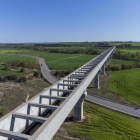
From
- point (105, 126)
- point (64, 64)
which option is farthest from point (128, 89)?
point (64, 64)

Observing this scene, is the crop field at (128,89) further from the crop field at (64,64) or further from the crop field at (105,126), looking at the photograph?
the crop field at (64,64)

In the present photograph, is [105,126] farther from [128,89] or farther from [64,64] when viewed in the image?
[64,64]

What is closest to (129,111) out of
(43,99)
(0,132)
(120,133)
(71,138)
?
(120,133)

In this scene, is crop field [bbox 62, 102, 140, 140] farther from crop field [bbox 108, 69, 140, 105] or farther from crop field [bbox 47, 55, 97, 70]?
crop field [bbox 47, 55, 97, 70]

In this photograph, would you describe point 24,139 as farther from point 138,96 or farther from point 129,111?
point 138,96

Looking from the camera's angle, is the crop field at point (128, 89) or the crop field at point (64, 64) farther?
the crop field at point (64, 64)

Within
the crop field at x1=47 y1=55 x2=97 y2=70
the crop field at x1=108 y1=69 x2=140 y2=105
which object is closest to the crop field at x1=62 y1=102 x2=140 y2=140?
the crop field at x1=108 y1=69 x2=140 y2=105

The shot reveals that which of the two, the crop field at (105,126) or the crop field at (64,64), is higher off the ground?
Result: the crop field at (64,64)

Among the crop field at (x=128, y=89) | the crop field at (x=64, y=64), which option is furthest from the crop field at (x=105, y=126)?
the crop field at (x=64, y=64)
